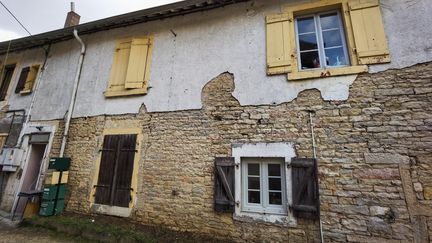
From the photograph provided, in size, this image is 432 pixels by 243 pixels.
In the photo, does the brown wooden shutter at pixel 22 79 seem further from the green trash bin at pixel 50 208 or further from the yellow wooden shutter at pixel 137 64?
the yellow wooden shutter at pixel 137 64

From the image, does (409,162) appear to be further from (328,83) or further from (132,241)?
(132,241)

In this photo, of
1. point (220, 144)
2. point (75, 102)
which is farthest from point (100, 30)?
point (220, 144)

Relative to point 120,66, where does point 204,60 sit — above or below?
below

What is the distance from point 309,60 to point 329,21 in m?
0.94

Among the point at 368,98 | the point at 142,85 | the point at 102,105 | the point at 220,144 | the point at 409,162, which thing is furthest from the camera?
the point at 102,105

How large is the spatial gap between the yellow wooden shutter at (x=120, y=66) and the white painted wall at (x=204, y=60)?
223mm

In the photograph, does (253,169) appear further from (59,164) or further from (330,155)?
(59,164)

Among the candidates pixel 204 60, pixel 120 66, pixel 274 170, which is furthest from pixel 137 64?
pixel 274 170

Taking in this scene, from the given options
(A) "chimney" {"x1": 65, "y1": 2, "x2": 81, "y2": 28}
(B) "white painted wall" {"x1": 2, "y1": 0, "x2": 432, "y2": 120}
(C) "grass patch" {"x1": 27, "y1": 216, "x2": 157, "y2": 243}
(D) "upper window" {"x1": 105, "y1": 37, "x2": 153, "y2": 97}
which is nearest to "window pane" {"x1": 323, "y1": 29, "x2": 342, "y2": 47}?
(B) "white painted wall" {"x1": 2, "y1": 0, "x2": 432, "y2": 120}

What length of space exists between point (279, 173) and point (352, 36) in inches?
115

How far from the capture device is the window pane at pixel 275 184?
13.7ft

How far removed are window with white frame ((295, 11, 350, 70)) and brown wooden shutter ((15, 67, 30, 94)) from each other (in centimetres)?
882

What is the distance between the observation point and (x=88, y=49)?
686cm

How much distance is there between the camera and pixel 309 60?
454cm
